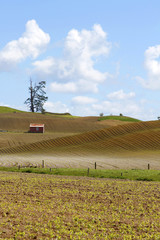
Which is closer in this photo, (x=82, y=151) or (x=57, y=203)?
(x=57, y=203)

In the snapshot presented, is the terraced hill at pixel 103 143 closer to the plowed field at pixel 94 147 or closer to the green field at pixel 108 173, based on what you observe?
the plowed field at pixel 94 147

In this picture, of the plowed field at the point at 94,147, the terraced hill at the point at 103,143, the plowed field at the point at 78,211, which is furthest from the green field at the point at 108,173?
the terraced hill at the point at 103,143

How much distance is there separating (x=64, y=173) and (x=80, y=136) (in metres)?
38.0

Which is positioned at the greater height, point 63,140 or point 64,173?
point 63,140

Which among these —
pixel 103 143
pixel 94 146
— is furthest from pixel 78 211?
pixel 103 143

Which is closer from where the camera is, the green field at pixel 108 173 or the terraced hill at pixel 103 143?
the green field at pixel 108 173

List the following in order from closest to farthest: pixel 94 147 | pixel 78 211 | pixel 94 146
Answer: pixel 78 211, pixel 94 147, pixel 94 146

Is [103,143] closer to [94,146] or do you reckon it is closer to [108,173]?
[94,146]

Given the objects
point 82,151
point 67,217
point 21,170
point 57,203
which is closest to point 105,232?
point 67,217

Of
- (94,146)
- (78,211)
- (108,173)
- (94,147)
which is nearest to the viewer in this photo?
(78,211)

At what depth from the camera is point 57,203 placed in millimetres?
20109

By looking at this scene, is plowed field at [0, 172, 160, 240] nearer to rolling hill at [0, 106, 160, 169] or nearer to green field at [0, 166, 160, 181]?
green field at [0, 166, 160, 181]

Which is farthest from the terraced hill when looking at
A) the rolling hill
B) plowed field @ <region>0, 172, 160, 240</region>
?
plowed field @ <region>0, 172, 160, 240</region>

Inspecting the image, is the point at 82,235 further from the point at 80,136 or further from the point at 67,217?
the point at 80,136
